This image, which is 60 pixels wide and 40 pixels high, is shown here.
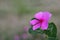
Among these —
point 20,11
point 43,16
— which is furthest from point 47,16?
point 20,11

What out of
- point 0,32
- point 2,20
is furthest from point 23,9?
point 0,32

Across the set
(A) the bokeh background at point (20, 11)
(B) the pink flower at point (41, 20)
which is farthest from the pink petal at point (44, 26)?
(A) the bokeh background at point (20, 11)

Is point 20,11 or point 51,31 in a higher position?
point 51,31

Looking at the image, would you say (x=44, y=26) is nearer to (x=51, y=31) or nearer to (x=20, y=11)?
(x=51, y=31)

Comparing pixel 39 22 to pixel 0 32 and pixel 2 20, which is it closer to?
pixel 0 32

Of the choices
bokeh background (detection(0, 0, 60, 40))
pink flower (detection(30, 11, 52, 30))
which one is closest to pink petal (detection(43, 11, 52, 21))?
pink flower (detection(30, 11, 52, 30))

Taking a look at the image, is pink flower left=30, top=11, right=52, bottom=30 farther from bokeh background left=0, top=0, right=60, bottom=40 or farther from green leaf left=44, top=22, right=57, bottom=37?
bokeh background left=0, top=0, right=60, bottom=40

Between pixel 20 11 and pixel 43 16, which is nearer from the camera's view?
pixel 43 16

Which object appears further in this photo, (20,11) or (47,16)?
(20,11)
